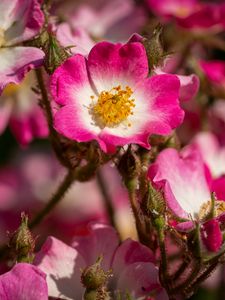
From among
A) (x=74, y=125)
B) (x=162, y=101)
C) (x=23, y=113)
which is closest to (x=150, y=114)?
(x=162, y=101)

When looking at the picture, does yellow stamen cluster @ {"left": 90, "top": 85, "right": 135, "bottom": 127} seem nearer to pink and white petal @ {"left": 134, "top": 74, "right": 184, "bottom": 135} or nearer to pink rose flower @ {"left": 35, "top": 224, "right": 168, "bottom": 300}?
pink and white petal @ {"left": 134, "top": 74, "right": 184, "bottom": 135}

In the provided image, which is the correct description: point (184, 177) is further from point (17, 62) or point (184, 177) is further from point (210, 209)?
point (17, 62)

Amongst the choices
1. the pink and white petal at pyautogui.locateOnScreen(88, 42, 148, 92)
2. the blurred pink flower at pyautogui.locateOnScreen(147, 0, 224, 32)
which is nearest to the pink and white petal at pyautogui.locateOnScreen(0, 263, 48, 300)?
the pink and white petal at pyautogui.locateOnScreen(88, 42, 148, 92)

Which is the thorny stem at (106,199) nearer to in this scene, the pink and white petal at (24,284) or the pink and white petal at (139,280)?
the pink and white petal at (139,280)

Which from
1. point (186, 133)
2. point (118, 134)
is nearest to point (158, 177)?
point (118, 134)

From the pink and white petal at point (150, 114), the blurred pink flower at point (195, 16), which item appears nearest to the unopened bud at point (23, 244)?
the pink and white petal at point (150, 114)
